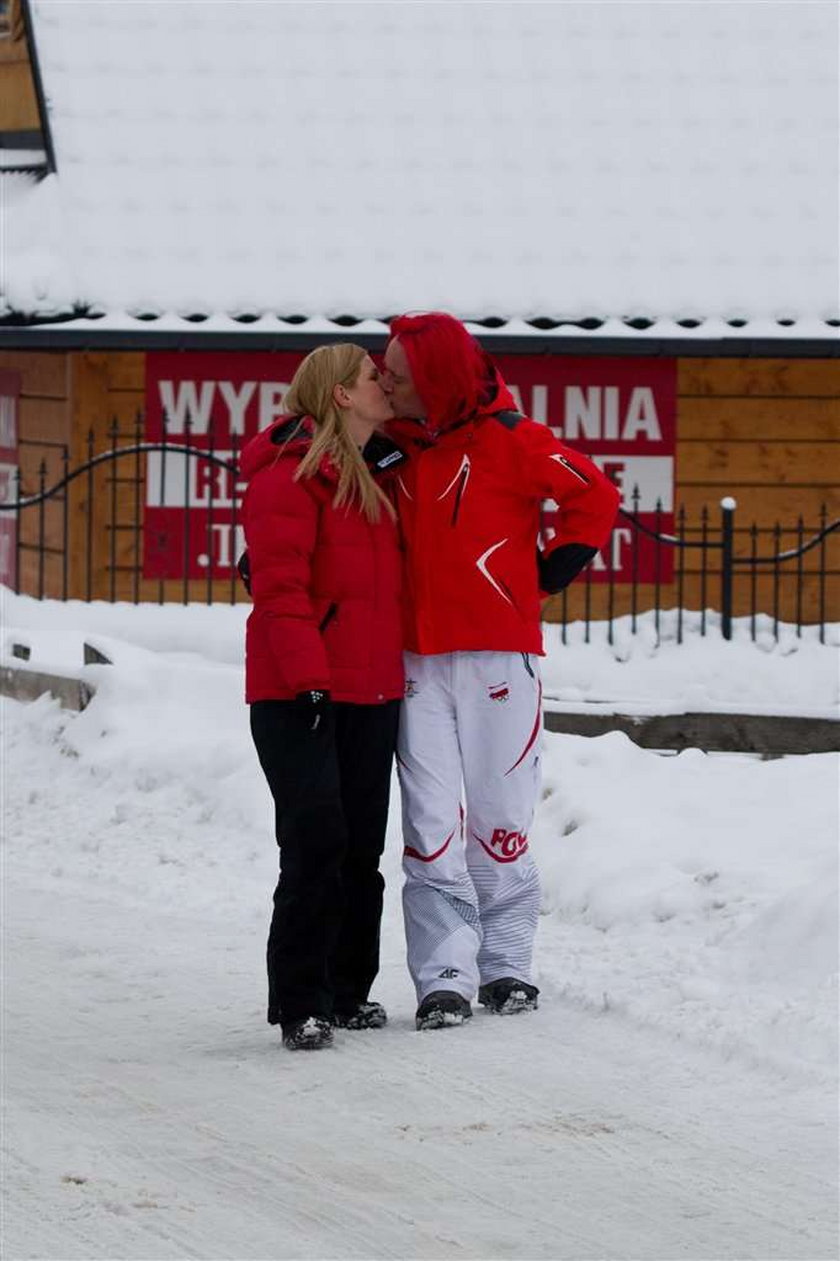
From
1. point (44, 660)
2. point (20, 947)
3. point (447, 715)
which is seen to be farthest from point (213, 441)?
point (447, 715)

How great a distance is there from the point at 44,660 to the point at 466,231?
5049 mm

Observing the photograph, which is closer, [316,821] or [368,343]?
[316,821]

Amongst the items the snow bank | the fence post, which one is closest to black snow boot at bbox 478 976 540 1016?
the snow bank

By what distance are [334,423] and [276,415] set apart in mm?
9433

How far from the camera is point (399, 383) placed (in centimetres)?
626

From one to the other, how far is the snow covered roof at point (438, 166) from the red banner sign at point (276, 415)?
0.53m

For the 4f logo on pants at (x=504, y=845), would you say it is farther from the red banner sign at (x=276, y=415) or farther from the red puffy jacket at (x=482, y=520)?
the red banner sign at (x=276, y=415)

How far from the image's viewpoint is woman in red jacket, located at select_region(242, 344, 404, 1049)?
6008 mm

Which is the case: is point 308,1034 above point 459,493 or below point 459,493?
below

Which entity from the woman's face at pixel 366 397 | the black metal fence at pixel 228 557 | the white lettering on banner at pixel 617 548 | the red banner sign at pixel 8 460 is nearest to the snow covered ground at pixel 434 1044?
the woman's face at pixel 366 397

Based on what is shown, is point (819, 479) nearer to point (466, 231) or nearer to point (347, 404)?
point (466, 231)

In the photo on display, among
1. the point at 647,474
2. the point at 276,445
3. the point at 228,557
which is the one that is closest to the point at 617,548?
the point at 647,474

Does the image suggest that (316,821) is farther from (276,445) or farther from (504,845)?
(276,445)

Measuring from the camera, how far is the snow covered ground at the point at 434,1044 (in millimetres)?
4660
